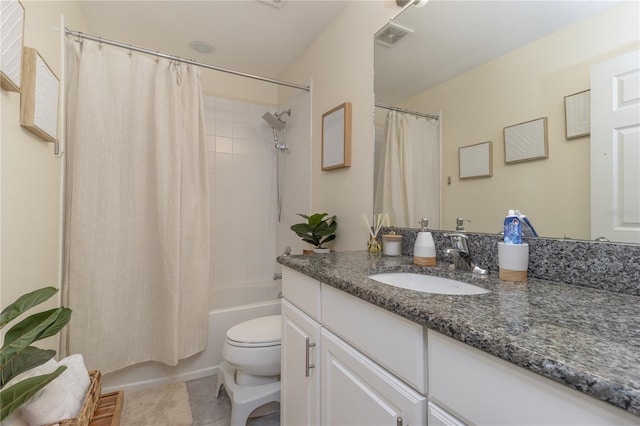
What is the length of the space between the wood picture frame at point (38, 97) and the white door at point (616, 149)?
5.95 ft

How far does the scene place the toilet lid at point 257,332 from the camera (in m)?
1.45

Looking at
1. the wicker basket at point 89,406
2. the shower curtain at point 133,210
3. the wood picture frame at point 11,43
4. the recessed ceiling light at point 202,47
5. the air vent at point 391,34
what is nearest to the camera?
the wicker basket at point 89,406

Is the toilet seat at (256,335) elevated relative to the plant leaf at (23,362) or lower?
lower

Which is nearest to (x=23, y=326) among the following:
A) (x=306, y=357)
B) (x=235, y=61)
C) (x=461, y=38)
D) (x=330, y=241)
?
(x=306, y=357)

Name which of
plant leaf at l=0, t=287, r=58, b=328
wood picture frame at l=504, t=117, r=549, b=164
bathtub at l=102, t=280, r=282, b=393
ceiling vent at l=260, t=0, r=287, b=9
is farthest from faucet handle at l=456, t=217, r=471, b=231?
ceiling vent at l=260, t=0, r=287, b=9

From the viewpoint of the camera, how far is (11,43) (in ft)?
2.87

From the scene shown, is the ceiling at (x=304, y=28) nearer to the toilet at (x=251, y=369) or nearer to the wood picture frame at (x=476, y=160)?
the wood picture frame at (x=476, y=160)

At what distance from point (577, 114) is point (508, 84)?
25 centimetres

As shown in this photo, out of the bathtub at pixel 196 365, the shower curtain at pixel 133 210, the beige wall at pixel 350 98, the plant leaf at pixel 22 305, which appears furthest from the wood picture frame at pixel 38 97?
the beige wall at pixel 350 98

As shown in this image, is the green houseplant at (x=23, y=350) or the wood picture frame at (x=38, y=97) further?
the wood picture frame at (x=38, y=97)

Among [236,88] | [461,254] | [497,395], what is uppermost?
[236,88]

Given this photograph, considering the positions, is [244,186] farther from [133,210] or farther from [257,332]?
[257,332]

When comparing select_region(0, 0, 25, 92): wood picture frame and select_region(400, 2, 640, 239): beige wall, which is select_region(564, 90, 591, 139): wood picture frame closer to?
select_region(400, 2, 640, 239): beige wall

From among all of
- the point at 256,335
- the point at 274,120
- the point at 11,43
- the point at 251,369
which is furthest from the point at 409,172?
the point at 274,120
